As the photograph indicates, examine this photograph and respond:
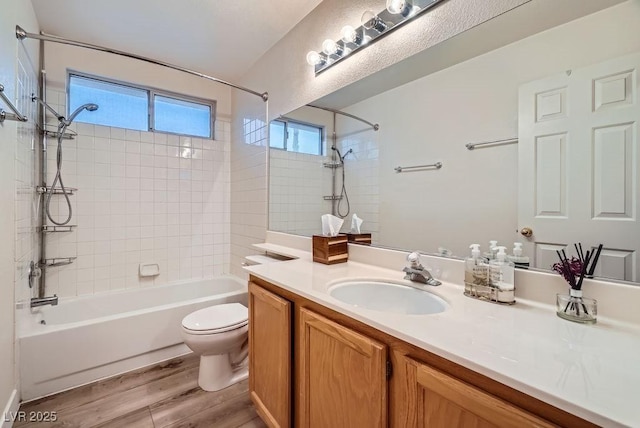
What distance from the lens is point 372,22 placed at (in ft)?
4.71

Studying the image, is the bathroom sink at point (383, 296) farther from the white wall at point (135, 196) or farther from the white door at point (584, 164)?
the white wall at point (135, 196)

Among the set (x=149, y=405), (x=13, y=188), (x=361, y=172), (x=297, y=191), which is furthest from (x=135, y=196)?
(x=361, y=172)

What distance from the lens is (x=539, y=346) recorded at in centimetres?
65

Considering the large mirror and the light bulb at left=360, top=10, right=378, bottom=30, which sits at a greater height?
the light bulb at left=360, top=10, right=378, bottom=30

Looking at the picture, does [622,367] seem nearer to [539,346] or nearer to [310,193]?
[539,346]

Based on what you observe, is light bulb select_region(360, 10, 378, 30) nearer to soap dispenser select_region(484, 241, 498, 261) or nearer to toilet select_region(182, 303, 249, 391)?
soap dispenser select_region(484, 241, 498, 261)

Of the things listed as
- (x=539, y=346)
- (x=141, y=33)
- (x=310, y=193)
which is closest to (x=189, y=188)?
(x=141, y=33)

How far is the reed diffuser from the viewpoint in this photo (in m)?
0.79

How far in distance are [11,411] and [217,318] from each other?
1.07m

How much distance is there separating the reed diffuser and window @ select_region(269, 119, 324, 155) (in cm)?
149

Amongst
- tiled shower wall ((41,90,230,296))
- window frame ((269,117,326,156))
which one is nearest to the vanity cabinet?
window frame ((269,117,326,156))

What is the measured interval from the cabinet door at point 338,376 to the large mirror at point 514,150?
25.0 inches

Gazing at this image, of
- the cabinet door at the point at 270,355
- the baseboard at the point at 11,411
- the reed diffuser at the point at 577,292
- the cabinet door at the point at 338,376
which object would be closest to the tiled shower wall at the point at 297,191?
the cabinet door at the point at 270,355

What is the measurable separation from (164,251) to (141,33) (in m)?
1.90
